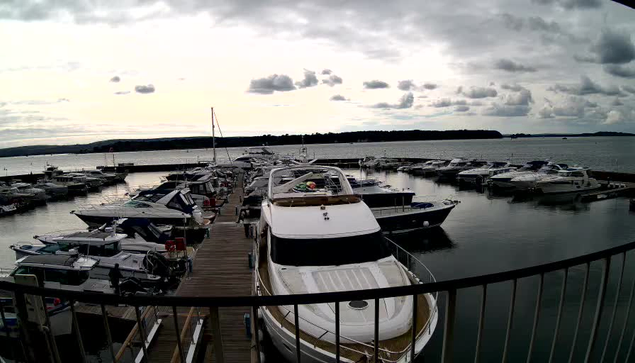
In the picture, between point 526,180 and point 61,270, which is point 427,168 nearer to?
point 526,180

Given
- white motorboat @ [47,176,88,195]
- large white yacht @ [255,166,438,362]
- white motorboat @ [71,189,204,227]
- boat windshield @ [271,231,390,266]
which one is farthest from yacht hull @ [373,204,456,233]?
white motorboat @ [47,176,88,195]

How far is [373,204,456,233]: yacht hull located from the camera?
2172cm

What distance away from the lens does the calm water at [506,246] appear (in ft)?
36.6

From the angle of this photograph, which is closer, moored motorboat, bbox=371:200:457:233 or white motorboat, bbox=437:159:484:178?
moored motorboat, bbox=371:200:457:233

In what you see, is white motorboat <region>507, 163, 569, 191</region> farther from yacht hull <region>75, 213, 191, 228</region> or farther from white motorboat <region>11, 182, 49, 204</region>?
white motorboat <region>11, 182, 49, 204</region>

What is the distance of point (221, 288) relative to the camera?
36.3 feet

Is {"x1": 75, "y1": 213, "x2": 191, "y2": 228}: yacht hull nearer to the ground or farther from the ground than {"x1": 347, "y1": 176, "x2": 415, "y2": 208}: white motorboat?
nearer to the ground

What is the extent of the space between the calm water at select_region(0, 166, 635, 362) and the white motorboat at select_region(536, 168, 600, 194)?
8.49 feet

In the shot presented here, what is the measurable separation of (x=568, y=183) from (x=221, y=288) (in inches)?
1405

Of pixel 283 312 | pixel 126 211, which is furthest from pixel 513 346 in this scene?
pixel 126 211

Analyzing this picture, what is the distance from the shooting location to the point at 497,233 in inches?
914

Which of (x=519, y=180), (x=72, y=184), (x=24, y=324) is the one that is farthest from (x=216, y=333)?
(x=72, y=184)

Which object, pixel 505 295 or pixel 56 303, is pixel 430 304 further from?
pixel 56 303

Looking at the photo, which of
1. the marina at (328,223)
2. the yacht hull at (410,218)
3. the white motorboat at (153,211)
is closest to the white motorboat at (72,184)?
the marina at (328,223)
